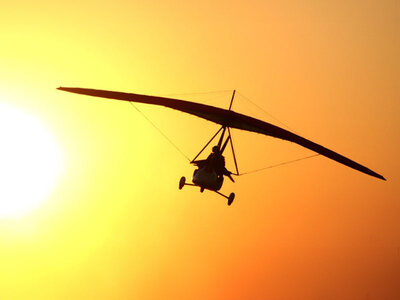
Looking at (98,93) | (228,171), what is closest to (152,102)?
(98,93)

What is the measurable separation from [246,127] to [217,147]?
8.73 feet

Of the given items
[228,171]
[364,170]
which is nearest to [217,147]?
[228,171]

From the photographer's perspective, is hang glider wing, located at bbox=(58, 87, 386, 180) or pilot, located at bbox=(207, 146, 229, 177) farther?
hang glider wing, located at bbox=(58, 87, 386, 180)

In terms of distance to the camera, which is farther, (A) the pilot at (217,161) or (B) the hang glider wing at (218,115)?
(B) the hang glider wing at (218,115)

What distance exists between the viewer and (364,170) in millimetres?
31969

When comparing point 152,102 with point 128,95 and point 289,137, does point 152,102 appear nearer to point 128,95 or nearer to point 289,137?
point 128,95

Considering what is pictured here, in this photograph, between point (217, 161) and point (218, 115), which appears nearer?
point (217, 161)

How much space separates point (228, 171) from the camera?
2898 cm

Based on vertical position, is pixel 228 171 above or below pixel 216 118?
below

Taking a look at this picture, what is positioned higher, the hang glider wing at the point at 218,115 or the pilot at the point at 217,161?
the hang glider wing at the point at 218,115

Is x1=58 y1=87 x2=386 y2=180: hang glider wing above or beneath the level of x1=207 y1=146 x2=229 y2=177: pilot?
above

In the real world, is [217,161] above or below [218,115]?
below

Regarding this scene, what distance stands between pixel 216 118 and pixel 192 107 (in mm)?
2086

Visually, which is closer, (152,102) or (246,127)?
(152,102)
